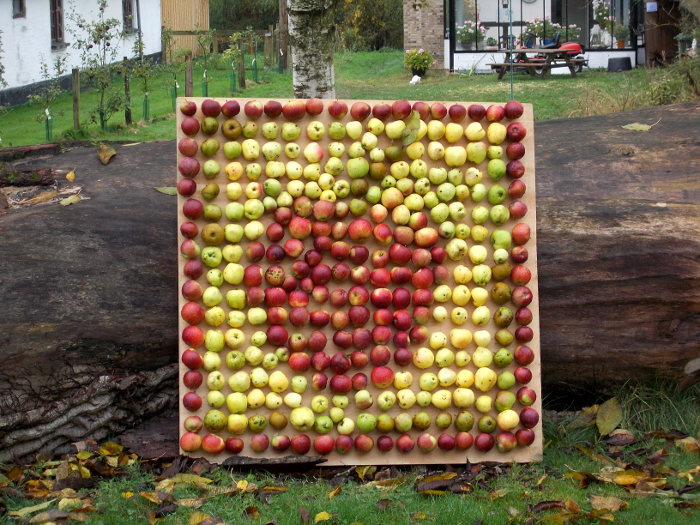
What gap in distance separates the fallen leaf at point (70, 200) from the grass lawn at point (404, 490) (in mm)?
1340

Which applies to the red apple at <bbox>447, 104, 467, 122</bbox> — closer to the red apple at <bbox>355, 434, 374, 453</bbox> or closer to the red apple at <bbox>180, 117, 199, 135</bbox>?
the red apple at <bbox>180, 117, 199, 135</bbox>

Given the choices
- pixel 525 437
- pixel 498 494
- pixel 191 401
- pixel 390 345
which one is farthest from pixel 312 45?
pixel 498 494

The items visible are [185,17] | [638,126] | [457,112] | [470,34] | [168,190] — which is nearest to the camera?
[457,112]

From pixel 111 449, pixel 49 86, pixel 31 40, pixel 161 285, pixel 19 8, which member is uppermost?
pixel 19 8

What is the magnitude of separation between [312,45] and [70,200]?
2631mm

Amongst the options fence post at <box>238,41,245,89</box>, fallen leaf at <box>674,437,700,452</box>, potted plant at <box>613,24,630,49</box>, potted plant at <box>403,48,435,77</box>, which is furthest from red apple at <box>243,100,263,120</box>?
potted plant at <box>613,24,630,49</box>

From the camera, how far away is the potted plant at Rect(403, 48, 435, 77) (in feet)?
75.5

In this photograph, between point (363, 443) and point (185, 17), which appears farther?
point (185, 17)

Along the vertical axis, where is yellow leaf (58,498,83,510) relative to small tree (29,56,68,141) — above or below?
below

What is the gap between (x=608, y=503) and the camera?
11.5ft

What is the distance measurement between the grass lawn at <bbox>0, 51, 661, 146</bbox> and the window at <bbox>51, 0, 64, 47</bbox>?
161 cm

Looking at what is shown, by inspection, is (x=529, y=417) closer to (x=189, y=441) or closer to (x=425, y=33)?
(x=189, y=441)

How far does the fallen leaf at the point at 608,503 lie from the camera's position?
3.47 meters

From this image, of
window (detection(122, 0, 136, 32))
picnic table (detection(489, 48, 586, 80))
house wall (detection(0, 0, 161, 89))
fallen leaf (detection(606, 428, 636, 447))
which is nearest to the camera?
fallen leaf (detection(606, 428, 636, 447))
